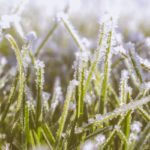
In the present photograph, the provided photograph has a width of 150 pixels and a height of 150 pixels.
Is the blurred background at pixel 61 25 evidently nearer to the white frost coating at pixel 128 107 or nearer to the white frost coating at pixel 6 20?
the white frost coating at pixel 6 20

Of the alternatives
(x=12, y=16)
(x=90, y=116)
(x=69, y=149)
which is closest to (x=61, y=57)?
(x=12, y=16)

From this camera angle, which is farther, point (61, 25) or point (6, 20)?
point (61, 25)

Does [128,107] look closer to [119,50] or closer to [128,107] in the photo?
[128,107]

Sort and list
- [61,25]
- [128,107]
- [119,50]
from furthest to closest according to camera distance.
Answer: [61,25], [119,50], [128,107]

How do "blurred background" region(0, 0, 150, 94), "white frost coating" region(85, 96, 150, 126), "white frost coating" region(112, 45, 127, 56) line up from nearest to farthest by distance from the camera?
"white frost coating" region(85, 96, 150, 126), "white frost coating" region(112, 45, 127, 56), "blurred background" region(0, 0, 150, 94)

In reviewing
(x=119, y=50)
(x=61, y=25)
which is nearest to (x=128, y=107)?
(x=119, y=50)

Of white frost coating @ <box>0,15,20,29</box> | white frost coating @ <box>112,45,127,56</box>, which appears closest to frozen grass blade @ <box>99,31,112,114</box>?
white frost coating @ <box>112,45,127,56</box>

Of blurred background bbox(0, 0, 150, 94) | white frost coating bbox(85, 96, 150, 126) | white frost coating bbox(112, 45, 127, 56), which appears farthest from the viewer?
blurred background bbox(0, 0, 150, 94)

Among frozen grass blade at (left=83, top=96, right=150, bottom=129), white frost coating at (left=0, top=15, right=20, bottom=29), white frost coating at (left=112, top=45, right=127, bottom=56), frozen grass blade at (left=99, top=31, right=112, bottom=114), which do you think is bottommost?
frozen grass blade at (left=83, top=96, right=150, bottom=129)

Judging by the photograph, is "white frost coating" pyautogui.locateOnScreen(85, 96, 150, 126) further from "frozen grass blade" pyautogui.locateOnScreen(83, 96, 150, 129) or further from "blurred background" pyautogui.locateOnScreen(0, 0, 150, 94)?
"blurred background" pyautogui.locateOnScreen(0, 0, 150, 94)

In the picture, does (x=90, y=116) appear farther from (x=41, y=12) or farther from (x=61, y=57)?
(x=41, y=12)

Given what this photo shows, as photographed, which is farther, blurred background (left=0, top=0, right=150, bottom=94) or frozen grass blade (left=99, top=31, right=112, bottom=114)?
blurred background (left=0, top=0, right=150, bottom=94)
